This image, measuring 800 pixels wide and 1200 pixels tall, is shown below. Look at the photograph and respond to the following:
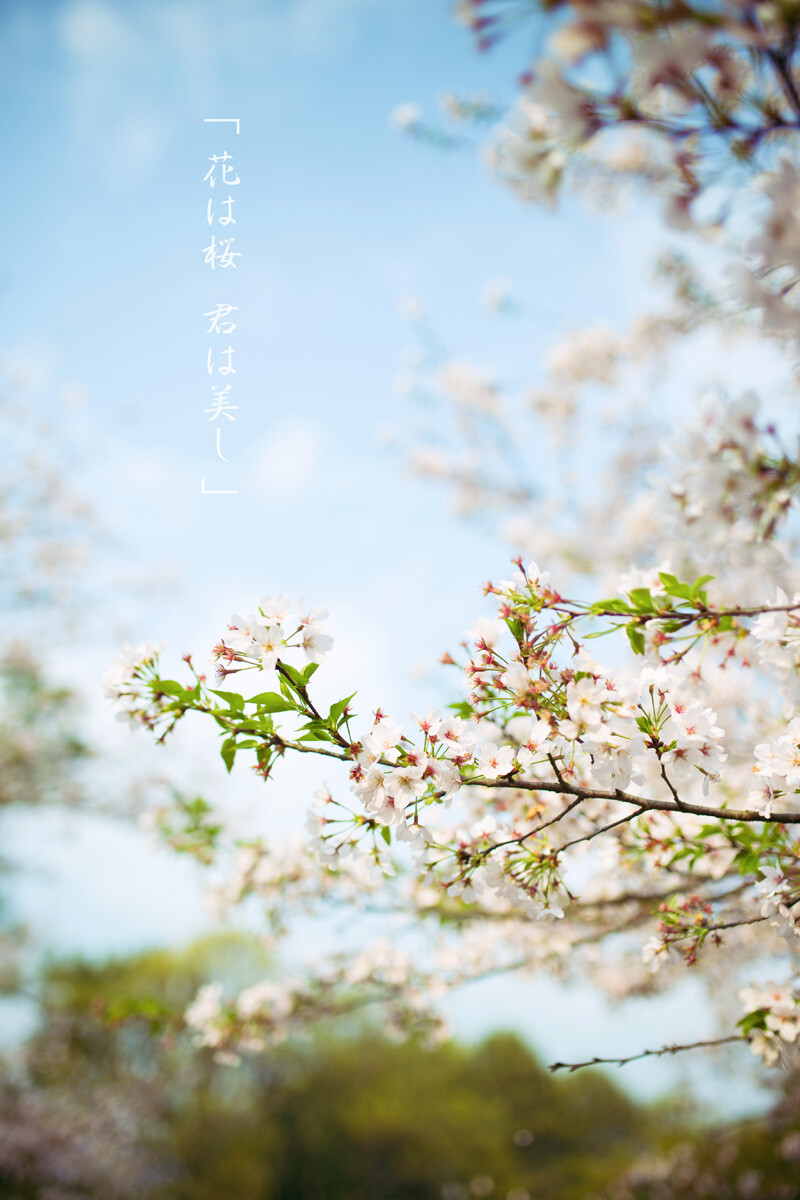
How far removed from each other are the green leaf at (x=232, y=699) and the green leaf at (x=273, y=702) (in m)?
0.02

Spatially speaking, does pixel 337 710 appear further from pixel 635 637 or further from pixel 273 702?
pixel 635 637

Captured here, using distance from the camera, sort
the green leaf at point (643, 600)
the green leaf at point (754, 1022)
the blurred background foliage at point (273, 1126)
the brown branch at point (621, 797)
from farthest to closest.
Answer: the blurred background foliage at point (273, 1126), the green leaf at point (754, 1022), the green leaf at point (643, 600), the brown branch at point (621, 797)

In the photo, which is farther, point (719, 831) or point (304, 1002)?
point (304, 1002)

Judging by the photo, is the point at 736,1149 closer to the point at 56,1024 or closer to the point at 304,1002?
the point at 304,1002

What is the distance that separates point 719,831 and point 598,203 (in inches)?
242

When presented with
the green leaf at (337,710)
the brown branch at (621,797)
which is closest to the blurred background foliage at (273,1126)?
the brown branch at (621,797)

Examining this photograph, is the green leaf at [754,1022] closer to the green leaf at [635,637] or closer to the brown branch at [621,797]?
the brown branch at [621,797]

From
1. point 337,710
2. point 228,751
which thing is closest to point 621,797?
point 337,710

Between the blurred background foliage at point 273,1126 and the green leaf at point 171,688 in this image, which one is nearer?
the green leaf at point 171,688

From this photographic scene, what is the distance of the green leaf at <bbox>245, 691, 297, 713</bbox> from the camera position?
134 cm

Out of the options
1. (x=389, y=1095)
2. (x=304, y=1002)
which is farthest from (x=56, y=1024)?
(x=304, y=1002)

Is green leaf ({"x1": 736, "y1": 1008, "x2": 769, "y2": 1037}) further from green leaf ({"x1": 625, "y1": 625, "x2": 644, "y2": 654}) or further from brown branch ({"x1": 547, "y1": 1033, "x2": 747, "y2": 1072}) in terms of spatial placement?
green leaf ({"x1": 625, "y1": 625, "x2": 644, "y2": 654})

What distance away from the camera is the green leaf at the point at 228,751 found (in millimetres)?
1391

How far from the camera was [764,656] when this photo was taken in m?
1.69
